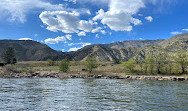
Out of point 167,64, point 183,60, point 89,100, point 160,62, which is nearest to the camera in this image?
point 89,100

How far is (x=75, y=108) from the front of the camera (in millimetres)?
16422

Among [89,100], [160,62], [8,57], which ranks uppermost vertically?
[8,57]

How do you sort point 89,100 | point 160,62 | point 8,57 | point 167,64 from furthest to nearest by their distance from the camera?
point 8,57 → point 167,64 → point 160,62 → point 89,100

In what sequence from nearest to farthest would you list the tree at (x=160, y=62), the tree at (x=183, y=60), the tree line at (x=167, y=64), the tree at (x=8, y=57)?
the tree at (x=183, y=60) → the tree line at (x=167, y=64) → the tree at (x=160, y=62) → the tree at (x=8, y=57)

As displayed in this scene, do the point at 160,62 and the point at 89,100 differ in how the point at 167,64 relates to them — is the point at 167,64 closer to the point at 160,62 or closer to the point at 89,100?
the point at 160,62

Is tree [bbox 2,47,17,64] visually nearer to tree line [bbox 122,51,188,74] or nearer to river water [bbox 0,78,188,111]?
tree line [bbox 122,51,188,74]

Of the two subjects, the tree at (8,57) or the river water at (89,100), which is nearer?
the river water at (89,100)

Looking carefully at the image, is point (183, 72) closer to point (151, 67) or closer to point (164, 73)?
point (164, 73)

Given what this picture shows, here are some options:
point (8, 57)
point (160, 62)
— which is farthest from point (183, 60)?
point (8, 57)

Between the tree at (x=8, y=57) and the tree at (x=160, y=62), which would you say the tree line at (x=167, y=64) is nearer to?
the tree at (x=160, y=62)

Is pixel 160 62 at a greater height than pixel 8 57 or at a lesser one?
lesser

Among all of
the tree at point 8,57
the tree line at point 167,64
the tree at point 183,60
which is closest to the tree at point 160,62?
the tree line at point 167,64

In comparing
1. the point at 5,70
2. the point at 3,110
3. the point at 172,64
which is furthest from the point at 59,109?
the point at 172,64

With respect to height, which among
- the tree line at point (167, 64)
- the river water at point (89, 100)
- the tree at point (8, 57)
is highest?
the tree at point (8, 57)
